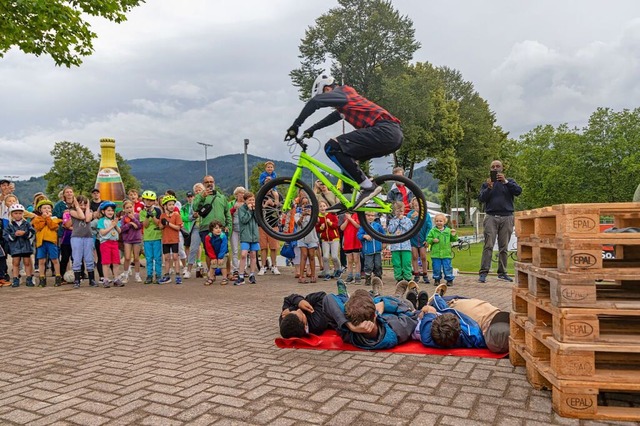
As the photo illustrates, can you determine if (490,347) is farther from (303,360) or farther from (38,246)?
(38,246)

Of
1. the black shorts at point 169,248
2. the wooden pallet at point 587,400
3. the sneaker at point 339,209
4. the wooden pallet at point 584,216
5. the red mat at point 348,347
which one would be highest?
the sneaker at point 339,209

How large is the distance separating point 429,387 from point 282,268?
1158 cm

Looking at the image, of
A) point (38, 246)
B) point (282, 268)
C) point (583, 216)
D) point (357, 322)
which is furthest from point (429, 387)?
point (282, 268)

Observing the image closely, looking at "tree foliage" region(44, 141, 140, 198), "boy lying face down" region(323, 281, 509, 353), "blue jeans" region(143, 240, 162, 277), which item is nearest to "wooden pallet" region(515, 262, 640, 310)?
"boy lying face down" region(323, 281, 509, 353)

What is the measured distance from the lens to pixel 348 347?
5.29 m

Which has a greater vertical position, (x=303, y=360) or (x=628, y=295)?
(x=628, y=295)

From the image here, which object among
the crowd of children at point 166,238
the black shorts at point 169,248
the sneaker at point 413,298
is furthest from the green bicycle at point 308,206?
the black shorts at point 169,248

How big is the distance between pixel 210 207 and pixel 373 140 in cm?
635

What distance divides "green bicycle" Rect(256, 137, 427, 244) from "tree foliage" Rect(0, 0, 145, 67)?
747cm

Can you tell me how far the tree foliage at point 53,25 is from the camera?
398 inches

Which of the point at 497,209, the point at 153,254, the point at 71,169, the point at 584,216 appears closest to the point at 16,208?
the point at 153,254

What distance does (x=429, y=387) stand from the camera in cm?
392

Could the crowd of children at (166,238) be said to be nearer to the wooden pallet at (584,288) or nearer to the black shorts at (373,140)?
the black shorts at (373,140)

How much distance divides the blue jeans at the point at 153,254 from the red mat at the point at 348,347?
6.99 meters
